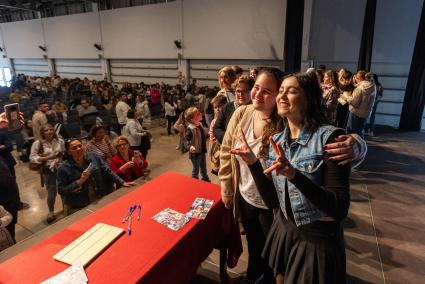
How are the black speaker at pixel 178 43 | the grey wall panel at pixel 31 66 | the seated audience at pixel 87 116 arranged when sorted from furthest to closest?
the grey wall panel at pixel 31 66
the black speaker at pixel 178 43
the seated audience at pixel 87 116

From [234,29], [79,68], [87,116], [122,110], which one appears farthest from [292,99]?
[79,68]

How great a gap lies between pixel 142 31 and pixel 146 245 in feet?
42.9

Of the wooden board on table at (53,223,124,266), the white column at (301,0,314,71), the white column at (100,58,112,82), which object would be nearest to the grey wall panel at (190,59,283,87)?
the white column at (301,0,314,71)

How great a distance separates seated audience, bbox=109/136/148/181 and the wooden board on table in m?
1.80

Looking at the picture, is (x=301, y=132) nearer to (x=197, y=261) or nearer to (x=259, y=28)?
(x=197, y=261)

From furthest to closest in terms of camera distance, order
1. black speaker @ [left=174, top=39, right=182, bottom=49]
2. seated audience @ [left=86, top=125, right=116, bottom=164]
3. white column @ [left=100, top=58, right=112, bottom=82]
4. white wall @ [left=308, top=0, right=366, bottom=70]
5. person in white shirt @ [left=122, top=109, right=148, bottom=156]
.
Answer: white column @ [left=100, top=58, right=112, bottom=82] < black speaker @ [left=174, top=39, right=182, bottom=49] < white wall @ [left=308, top=0, right=366, bottom=70] < person in white shirt @ [left=122, top=109, right=148, bottom=156] < seated audience @ [left=86, top=125, right=116, bottom=164]

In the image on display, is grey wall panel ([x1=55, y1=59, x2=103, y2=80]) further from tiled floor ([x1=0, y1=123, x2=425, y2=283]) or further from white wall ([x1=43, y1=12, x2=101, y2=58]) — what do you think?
tiled floor ([x1=0, y1=123, x2=425, y2=283])

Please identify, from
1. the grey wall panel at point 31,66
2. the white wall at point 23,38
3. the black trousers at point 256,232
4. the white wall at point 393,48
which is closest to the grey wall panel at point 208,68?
the white wall at point 393,48

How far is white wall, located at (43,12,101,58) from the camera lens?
14389 millimetres

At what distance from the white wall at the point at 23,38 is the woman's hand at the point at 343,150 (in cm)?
2039

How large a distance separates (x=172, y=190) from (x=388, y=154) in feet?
17.5

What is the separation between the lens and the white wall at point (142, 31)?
1195cm

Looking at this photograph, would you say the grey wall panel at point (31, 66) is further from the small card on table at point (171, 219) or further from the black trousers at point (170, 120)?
the small card on table at point (171, 219)

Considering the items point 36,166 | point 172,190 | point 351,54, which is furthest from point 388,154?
point 36,166
